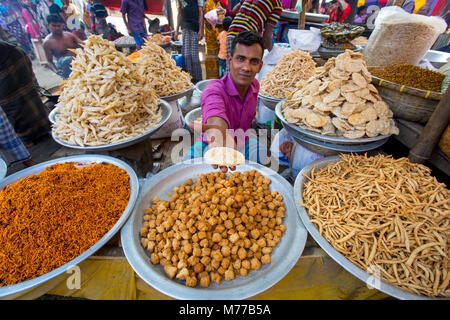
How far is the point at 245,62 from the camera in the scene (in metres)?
1.82

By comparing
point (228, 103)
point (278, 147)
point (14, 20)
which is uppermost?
point (14, 20)

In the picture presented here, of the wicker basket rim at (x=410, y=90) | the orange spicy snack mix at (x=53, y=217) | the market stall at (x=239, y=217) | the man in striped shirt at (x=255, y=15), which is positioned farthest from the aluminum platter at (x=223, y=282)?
the man in striped shirt at (x=255, y=15)

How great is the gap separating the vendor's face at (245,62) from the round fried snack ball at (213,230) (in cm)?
96

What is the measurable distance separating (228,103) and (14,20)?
1041 centimetres

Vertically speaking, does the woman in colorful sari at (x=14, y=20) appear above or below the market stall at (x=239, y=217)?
above

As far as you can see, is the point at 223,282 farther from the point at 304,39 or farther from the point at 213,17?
the point at 213,17

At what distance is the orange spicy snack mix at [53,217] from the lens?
41.8 inches

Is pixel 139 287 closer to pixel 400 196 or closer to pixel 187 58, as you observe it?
pixel 400 196

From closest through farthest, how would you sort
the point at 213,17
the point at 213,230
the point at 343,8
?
the point at 213,230
the point at 213,17
the point at 343,8

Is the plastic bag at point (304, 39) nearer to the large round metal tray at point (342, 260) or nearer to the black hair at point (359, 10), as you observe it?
the large round metal tray at point (342, 260)

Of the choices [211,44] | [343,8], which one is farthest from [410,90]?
[343,8]

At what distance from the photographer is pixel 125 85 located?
199cm

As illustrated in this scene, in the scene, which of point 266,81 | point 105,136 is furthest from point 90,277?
point 266,81

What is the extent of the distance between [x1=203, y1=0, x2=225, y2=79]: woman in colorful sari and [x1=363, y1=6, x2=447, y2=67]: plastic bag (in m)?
4.01
